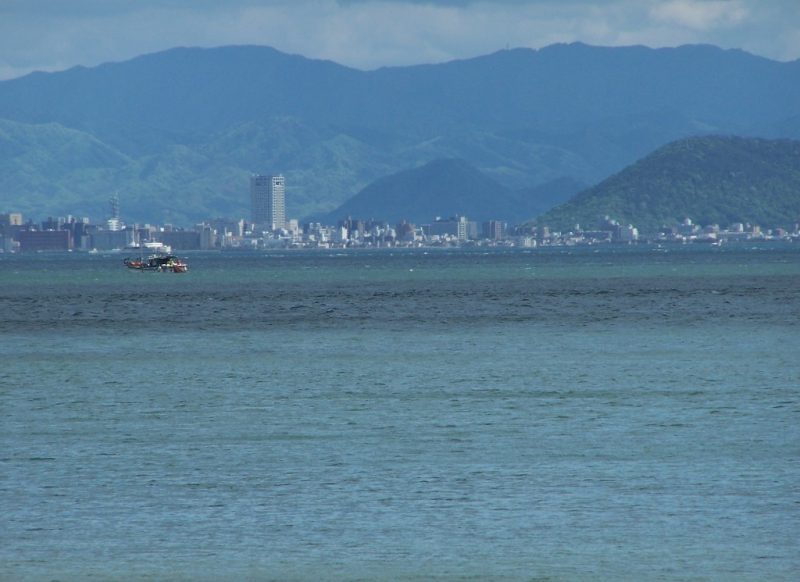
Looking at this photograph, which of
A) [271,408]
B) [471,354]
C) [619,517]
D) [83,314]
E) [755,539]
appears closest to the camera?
[755,539]

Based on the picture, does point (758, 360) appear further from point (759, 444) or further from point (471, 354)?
point (759, 444)

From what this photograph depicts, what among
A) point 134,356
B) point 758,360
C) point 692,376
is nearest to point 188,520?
point 692,376

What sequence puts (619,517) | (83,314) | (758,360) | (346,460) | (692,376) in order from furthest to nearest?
(83,314) < (758,360) < (692,376) < (346,460) < (619,517)

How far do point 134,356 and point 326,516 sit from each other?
40931 millimetres

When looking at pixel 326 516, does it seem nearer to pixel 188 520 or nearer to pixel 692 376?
pixel 188 520

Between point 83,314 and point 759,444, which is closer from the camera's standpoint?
point 759,444

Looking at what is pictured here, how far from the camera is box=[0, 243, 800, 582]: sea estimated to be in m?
23.8

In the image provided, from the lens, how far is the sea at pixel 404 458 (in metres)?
23.8

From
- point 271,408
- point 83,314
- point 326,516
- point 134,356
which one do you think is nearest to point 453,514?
point 326,516

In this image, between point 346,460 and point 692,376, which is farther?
point 692,376

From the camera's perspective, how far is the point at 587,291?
13512 centimetres

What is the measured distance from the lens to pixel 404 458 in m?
32.7

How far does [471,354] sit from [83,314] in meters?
47.1

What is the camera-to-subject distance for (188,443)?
35.8 metres
